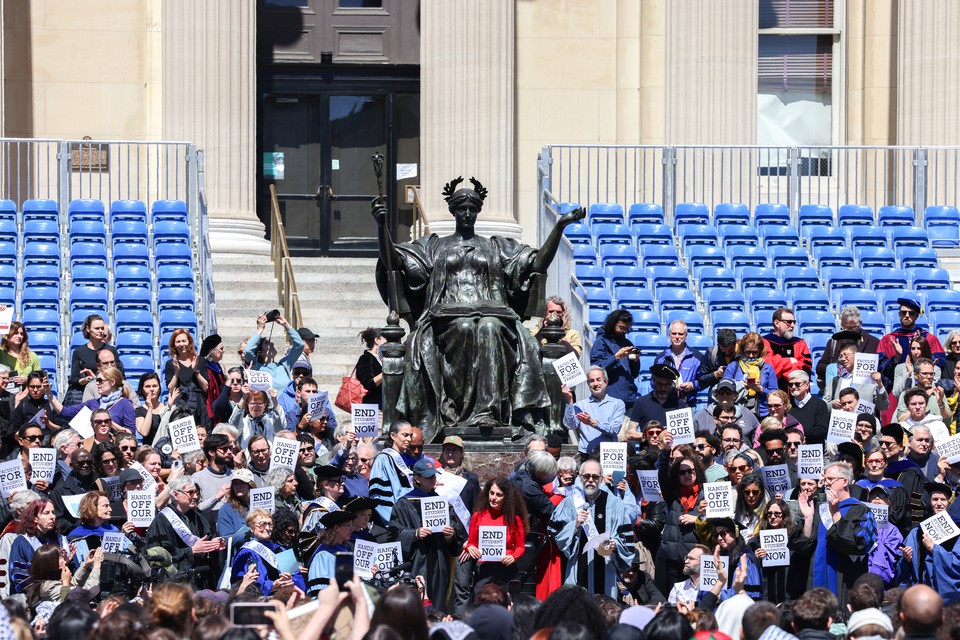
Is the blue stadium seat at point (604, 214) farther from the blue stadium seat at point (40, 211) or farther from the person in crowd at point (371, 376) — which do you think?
the blue stadium seat at point (40, 211)

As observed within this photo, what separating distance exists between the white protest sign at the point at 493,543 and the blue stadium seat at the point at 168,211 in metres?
9.54

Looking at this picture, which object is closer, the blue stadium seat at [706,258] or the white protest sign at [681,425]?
the white protest sign at [681,425]

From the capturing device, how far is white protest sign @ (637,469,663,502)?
1573 centimetres

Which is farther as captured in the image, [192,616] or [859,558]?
[859,558]

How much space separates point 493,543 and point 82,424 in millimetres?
4301

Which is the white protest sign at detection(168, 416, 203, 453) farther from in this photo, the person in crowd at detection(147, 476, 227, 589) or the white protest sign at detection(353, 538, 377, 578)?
the white protest sign at detection(353, 538, 377, 578)

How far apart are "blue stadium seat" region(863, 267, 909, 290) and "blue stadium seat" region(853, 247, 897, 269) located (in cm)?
37

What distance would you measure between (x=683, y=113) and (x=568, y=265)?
15.8ft

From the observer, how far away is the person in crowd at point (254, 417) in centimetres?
1759

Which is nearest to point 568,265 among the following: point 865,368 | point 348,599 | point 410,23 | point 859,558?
point 865,368

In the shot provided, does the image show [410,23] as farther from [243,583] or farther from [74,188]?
[243,583]

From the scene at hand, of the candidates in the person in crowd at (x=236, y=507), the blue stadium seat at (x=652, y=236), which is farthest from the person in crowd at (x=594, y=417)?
the blue stadium seat at (x=652, y=236)

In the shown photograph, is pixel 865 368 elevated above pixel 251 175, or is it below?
below

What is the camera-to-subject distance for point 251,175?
25.7 meters
